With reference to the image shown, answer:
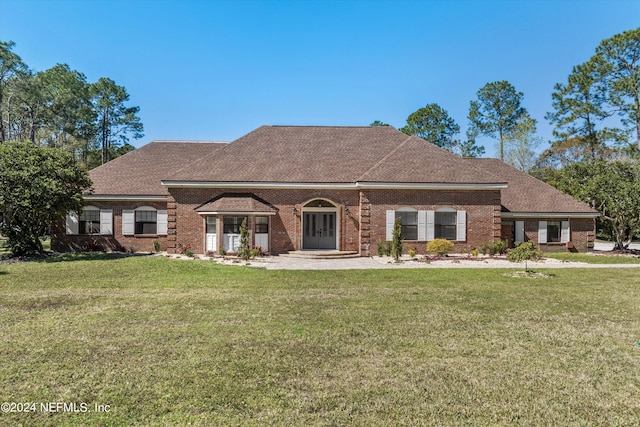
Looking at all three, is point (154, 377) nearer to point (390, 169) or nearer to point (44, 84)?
point (390, 169)

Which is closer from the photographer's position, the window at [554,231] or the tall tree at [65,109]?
the window at [554,231]

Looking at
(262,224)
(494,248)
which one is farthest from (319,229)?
(494,248)

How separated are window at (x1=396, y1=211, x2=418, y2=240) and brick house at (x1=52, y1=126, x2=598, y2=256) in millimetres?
56

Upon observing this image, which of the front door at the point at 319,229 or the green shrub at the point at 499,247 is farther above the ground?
the front door at the point at 319,229

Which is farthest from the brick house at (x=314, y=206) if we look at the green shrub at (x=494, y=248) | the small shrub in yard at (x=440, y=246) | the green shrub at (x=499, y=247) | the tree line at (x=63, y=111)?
the tree line at (x=63, y=111)

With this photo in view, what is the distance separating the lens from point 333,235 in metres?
19.1

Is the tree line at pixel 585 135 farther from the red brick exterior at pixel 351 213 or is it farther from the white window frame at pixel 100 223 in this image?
the white window frame at pixel 100 223

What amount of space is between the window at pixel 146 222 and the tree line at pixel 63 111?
80.0ft

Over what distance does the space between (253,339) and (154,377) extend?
1.71 metres

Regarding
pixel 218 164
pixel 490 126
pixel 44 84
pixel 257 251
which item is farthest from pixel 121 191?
pixel 490 126

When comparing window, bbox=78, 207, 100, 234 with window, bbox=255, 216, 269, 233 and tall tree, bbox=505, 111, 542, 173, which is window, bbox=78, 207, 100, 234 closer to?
window, bbox=255, 216, 269, 233

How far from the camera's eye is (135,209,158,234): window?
784 inches

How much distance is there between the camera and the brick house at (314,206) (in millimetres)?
18234

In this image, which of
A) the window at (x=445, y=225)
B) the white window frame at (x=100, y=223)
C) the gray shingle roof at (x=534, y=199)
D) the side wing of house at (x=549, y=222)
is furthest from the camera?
the gray shingle roof at (x=534, y=199)
